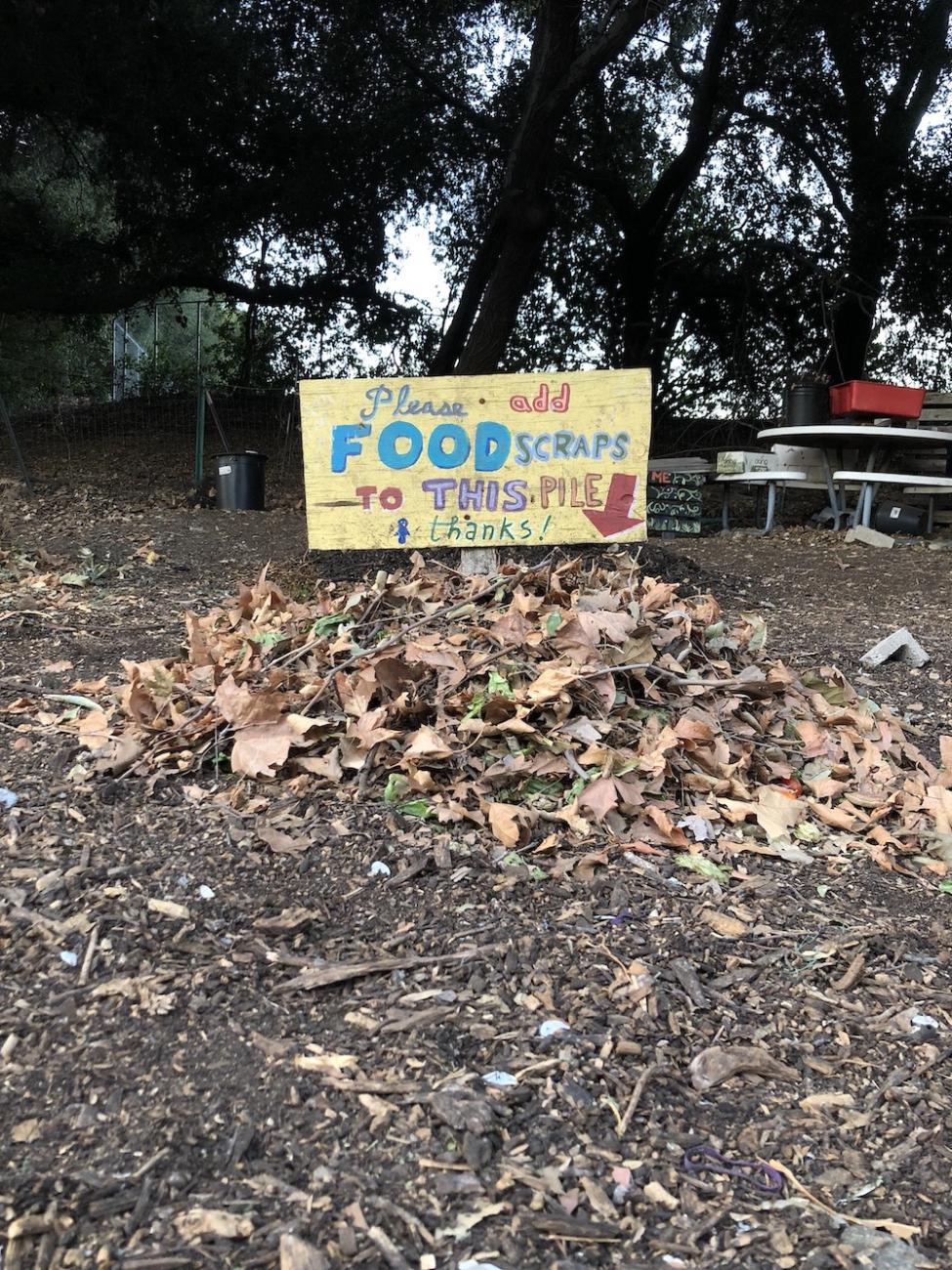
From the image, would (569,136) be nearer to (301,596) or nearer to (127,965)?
(301,596)

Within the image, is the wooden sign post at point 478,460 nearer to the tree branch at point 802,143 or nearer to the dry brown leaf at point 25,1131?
the dry brown leaf at point 25,1131

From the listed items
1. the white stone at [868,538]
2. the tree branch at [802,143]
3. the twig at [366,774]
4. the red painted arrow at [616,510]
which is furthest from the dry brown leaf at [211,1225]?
the tree branch at [802,143]

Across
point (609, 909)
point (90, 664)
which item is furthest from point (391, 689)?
point (90, 664)

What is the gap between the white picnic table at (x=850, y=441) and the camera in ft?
25.0

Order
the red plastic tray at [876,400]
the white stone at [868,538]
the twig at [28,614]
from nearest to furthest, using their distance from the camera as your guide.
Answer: the twig at [28,614] < the white stone at [868,538] < the red plastic tray at [876,400]

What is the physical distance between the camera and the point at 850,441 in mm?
8430

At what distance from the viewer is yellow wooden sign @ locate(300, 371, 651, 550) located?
378cm

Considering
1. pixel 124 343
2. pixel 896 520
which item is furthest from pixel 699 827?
pixel 124 343

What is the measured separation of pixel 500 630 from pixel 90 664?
1.52 meters

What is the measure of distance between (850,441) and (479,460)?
567cm

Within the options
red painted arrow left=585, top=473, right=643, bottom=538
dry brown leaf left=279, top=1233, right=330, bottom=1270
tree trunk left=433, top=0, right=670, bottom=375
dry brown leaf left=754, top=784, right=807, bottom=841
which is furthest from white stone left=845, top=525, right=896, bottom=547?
dry brown leaf left=279, top=1233, right=330, bottom=1270

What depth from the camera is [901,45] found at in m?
10.9

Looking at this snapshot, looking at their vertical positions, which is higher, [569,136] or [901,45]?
[901,45]

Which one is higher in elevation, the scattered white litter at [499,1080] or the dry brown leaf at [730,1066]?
the scattered white litter at [499,1080]
